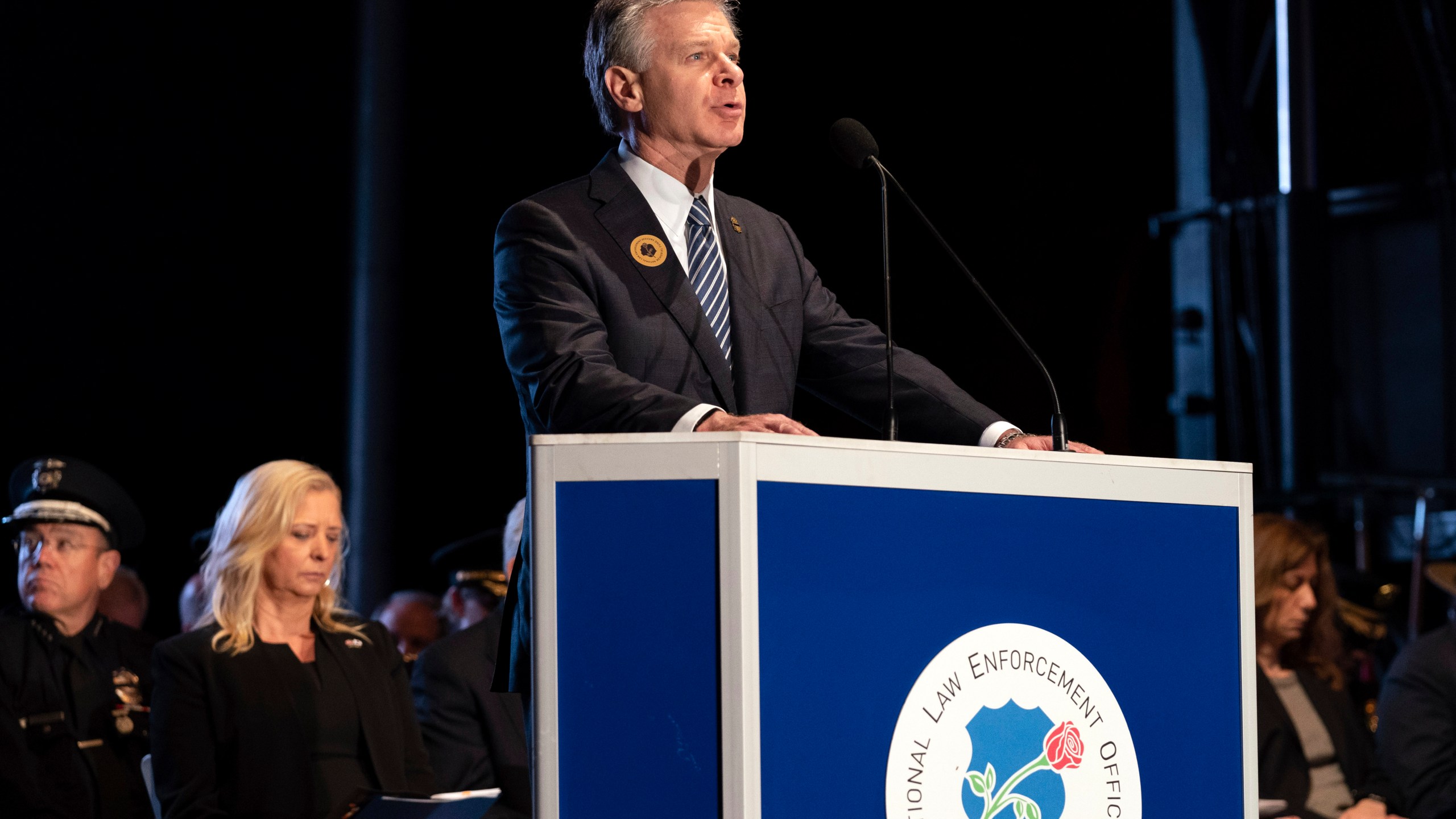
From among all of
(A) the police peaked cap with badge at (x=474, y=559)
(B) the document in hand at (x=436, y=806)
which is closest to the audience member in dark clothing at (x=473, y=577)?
(A) the police peaked cap with badge at (x=474, y=559)

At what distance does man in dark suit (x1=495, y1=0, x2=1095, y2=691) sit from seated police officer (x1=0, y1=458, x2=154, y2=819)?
7.38ft

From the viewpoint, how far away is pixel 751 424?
4.59 feet

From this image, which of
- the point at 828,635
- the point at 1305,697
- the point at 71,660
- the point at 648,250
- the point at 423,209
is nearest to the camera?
the point at 828,635

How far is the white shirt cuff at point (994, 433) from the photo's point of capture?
5.62 feet

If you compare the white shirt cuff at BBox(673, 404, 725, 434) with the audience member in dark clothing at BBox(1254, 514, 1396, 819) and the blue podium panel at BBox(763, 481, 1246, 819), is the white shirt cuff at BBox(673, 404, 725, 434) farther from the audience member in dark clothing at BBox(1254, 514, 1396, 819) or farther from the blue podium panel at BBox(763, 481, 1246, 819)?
the audience member in dark clothing at BBox(1254, 514, 1396, 819)

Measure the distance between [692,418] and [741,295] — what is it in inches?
16.6

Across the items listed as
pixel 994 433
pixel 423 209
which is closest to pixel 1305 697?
pixel 994 433

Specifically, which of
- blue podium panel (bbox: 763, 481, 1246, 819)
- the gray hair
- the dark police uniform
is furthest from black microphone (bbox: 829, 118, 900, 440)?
the dark police uniform

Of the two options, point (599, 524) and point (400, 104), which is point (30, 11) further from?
point (599, 524)

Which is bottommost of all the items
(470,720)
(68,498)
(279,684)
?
(470,720)

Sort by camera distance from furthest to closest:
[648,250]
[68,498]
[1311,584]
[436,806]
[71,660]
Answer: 1. [1311,584]
2. [68,498]
3. [71,660]
4. [436,806]
5. [648,250]

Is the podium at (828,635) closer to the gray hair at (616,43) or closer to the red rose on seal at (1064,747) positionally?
the red rose on seal at (1064,747)

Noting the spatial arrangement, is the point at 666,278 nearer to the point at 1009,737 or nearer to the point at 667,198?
the point at 667,198

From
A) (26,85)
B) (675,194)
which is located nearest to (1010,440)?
(675,194)
